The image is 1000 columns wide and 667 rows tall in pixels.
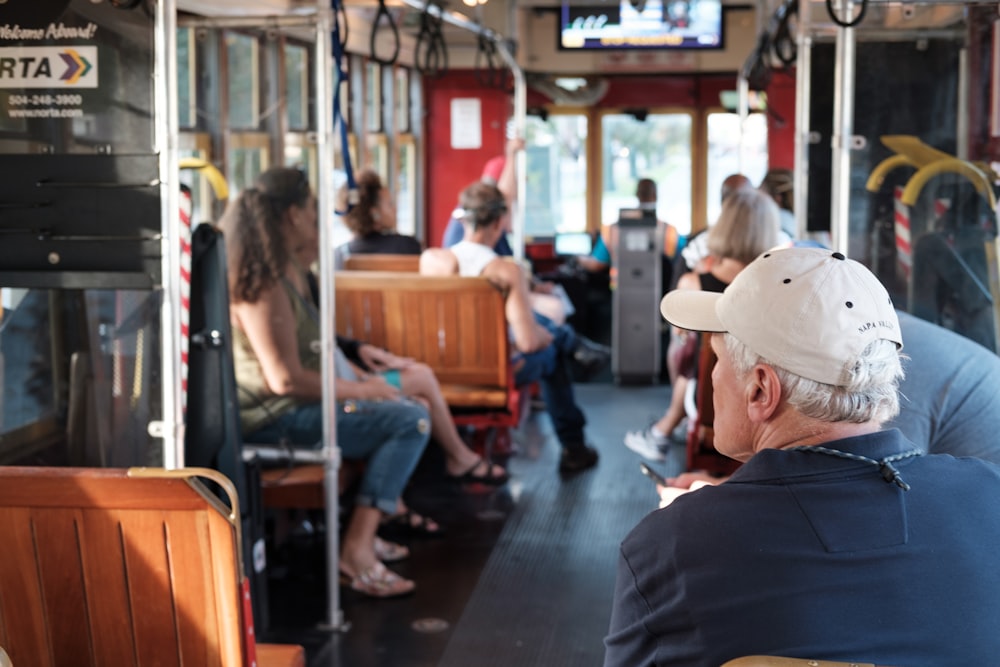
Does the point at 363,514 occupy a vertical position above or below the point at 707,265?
below

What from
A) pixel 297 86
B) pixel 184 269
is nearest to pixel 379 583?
pixel 184 269

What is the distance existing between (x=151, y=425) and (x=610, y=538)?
263cm

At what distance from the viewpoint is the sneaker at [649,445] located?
270 inches

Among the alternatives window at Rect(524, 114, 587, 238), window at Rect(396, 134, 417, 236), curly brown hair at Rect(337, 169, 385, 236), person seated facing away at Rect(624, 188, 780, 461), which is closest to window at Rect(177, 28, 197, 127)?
curly brown hair at Rect(337, 169, 385, 236)

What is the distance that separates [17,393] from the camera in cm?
333

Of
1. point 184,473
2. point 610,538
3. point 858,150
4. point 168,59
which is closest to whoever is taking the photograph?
point 184,473

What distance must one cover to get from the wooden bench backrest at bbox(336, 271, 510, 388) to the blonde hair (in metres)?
1.44

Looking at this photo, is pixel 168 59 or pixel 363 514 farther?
pixel 363 514

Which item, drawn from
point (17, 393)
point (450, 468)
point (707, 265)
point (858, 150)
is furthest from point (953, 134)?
point (450, 468)

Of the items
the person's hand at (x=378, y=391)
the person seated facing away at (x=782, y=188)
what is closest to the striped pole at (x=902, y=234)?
the person's hand at (x=378, y=391)

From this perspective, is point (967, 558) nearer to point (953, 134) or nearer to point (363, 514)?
point (953, 134)

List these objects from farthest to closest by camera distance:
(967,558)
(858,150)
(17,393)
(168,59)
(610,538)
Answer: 1. (610,538)
2. (858,150)
3. (17,393)
4. (168,59)
5. (967,558)

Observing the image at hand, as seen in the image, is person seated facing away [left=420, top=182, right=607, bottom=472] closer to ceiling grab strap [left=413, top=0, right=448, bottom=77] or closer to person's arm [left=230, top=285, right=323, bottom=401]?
ceiling grab strap [left=413, top=0, right=448, bottom=77]

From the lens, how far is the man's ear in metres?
1.85
